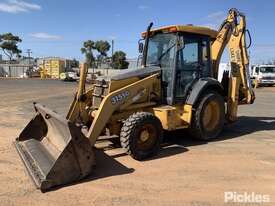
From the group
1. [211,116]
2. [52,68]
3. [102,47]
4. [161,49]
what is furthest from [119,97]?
[102,47]

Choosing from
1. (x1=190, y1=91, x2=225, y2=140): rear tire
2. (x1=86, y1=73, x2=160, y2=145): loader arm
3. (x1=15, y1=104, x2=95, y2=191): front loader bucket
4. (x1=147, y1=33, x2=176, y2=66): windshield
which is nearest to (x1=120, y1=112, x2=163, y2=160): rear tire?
(x1=86, y1=73, x2=160, y2=145): loader arm

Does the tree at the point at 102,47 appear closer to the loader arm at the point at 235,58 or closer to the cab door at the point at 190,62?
the loader arm at the point at 235,58

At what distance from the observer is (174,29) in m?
8.57

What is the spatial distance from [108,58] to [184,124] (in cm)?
7001

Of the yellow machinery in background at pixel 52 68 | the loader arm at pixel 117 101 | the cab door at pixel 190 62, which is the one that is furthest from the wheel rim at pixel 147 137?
the yellow machinery in background at pixel 52 68

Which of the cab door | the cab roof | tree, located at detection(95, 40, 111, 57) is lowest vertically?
the cab door

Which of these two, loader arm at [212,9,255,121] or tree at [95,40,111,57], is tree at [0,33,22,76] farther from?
loader arm at [212,9,255,121]

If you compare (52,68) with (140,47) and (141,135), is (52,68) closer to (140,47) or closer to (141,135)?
(140,47)

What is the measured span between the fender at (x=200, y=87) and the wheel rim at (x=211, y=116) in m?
0.38

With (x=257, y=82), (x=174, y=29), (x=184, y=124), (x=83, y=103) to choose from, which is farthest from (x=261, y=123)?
(x=257, y=82)

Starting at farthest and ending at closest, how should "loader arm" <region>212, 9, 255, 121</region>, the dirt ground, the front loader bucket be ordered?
"loader arm" <region>212, 9, 255, 121</region>
the front loader bucket
the dirt ground

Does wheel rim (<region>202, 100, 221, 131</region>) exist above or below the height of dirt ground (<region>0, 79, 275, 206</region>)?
above

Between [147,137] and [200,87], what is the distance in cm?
205

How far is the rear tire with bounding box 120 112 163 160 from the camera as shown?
7215mm
